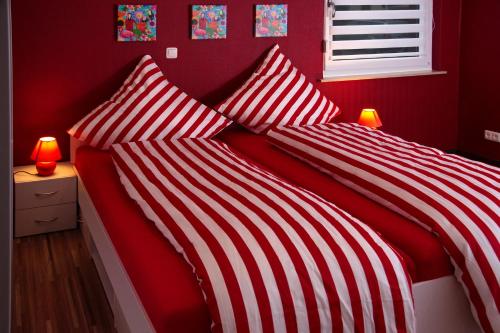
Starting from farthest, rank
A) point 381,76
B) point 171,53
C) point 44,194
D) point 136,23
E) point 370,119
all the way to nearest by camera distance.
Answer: point 381,76 < point 370,119 < point 171,53 < point 136,23 < point 44,194

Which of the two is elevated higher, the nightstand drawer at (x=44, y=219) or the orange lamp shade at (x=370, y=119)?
the orange lamp shade at (x=370, y=119)

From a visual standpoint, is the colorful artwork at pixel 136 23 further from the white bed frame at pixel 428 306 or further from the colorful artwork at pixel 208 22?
the white bed frame at pixel 428 306

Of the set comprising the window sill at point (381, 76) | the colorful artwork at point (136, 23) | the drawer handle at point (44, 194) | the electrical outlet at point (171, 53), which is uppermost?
the colorful artwork at point (136, 23)

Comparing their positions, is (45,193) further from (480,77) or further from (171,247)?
(480,77)

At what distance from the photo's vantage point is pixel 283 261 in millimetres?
1942

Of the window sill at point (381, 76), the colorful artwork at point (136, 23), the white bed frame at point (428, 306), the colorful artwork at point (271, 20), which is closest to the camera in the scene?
the white bed frame at point (428, 306)

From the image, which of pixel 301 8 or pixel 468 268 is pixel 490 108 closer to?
pixel 301 8

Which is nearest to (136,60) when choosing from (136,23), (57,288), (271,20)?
(136,23)

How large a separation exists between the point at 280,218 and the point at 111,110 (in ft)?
6.07

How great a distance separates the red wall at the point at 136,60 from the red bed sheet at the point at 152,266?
43.9 inches

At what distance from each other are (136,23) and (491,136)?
3.00 metres

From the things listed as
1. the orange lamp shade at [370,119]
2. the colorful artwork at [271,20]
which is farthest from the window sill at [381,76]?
the colorful artwork at [271,20]

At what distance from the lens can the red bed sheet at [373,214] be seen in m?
2.17
